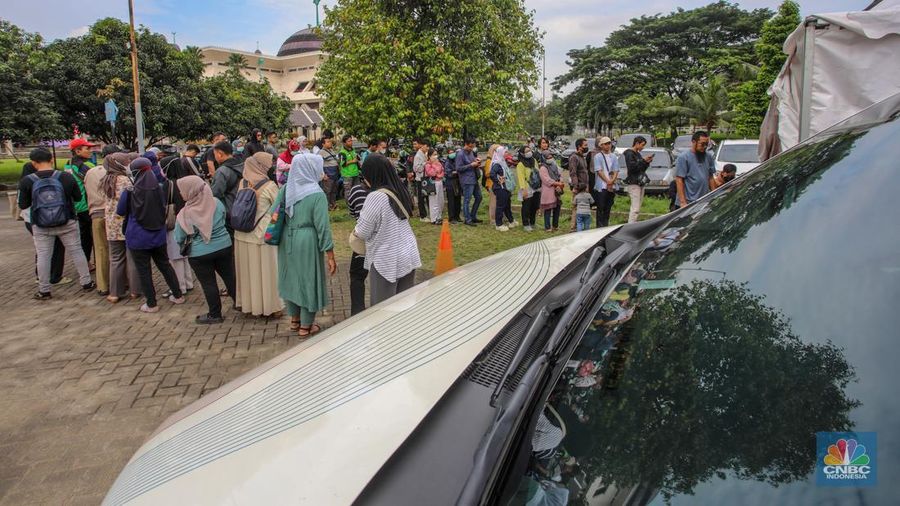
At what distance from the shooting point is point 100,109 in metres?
24.9

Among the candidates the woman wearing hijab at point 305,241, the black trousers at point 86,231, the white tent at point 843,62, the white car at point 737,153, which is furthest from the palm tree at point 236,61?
the white tent at point 843,62

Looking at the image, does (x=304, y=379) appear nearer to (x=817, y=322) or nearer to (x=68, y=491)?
(x=817, y=322)

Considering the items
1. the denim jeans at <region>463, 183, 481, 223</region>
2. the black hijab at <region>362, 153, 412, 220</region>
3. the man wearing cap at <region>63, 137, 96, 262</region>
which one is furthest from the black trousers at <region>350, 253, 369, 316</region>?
the denim jeans at <region>463, 183, 481, 223</region>

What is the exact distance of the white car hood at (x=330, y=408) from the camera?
1371 millimetres

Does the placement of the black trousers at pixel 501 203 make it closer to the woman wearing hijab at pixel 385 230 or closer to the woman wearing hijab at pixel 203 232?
the woman wearing hijab at pixel 203 232

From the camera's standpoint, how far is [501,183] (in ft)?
36.0

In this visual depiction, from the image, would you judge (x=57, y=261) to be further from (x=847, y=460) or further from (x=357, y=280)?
Answer: (x=847, y=460)

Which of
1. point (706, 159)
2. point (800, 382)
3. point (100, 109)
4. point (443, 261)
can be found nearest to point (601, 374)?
point (800, 382)

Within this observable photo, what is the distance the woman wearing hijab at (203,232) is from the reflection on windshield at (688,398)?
511 cm

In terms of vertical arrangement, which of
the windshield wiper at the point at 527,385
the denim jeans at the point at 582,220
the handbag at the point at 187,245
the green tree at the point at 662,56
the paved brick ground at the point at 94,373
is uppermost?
the green tree at the point at 662,56

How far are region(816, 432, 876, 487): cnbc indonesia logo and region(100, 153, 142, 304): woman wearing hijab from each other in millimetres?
6936

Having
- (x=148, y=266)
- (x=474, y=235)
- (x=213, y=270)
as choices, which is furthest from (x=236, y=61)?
(x=213, y=270)

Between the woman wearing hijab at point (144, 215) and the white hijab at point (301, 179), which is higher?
the white hijab at point (301, 179)

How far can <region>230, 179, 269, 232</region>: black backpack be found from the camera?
5.74m
